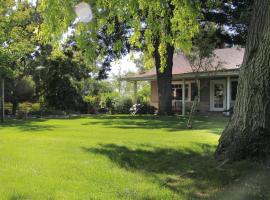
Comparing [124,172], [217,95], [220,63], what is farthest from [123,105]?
[124,172]

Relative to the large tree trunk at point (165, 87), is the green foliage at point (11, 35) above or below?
above

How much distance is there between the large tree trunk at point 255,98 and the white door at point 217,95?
23798mm

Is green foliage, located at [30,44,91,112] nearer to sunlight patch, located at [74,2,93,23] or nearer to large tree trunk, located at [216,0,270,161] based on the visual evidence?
sunlight patch, located at [74,2,93,23]

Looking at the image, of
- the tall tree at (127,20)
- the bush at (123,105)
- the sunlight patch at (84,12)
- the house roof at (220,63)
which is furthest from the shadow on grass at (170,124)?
the bush at (123,105)

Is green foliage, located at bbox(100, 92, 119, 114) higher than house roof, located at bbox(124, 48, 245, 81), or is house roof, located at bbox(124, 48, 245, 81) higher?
house roof, located at bbox(124, 48, 245, 81)

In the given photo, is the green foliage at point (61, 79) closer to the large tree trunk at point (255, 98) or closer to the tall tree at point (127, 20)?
the tall tree at point (127, 20)

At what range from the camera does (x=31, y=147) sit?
1222 centimetres

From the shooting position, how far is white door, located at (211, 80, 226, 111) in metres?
32.2

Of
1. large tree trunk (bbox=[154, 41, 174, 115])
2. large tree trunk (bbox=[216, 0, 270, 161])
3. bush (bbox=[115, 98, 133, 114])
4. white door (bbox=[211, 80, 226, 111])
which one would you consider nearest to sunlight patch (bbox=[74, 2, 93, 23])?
large tree trunk (bbox=[216, 0, 270, 161])

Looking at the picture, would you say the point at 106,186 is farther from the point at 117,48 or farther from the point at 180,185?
the point at 117,48

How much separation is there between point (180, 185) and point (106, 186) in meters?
1.32

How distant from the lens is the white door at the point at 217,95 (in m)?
32.2

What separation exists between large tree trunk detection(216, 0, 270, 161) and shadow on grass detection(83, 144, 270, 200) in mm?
523

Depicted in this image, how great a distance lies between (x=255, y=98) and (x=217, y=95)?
24.6 m
